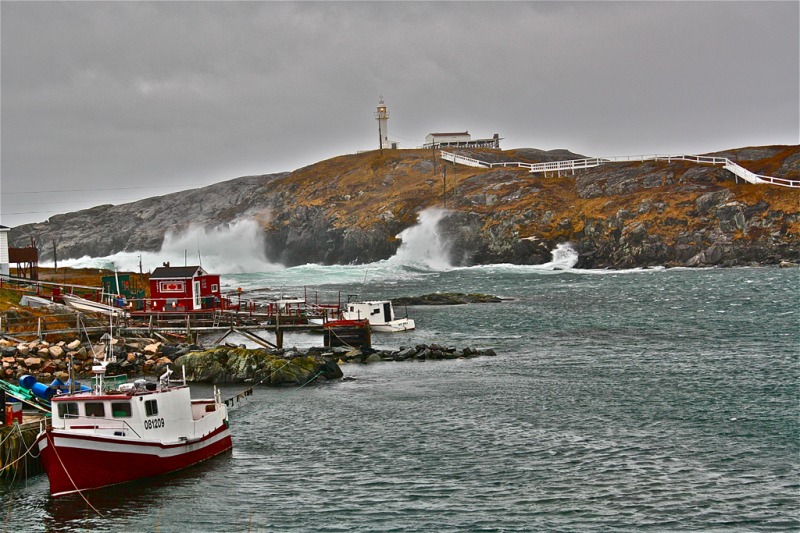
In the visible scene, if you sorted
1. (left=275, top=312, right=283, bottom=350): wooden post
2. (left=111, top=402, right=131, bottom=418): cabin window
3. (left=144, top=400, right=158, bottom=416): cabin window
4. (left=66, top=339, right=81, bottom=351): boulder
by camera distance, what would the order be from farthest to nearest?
(left=275, top=312, right=283, bottom=350): wooden post, (left=66, top=339, right=81, bottom=351): boulder, (left=144, top=400, right=158, bottom=416): cabin window, (left=111, top=402, right=131, bottom=418): cabin window

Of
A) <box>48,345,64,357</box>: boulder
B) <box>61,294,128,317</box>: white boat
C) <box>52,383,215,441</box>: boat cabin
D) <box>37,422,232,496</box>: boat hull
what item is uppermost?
<box>61,294,128,317</box>: white boat

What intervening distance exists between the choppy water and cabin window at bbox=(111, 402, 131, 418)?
2.92m

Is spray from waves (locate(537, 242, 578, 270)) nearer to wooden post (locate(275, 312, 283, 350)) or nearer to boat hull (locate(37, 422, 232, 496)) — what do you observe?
wooden post (locate(275, 312, 283, 350))

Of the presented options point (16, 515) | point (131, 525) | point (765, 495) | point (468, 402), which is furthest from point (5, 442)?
point (765, 495)

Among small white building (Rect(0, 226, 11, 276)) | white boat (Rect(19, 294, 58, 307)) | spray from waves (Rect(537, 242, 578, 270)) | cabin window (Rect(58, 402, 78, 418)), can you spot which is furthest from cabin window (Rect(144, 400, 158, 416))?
spray from waves (Rect(537, 242, 578, 270))

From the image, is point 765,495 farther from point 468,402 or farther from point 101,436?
point 101,436

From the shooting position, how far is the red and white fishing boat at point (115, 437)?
32406 millimetres

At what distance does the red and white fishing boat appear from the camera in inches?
1276

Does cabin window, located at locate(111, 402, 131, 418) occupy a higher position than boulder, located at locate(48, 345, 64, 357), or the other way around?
boulder, located at locate(48, 345, 64, 357)

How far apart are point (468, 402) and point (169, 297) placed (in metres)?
32.6

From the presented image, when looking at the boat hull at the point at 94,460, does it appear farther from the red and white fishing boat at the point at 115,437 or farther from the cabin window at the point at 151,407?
the cabin window at the point at 151,407

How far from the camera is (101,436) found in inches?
1287

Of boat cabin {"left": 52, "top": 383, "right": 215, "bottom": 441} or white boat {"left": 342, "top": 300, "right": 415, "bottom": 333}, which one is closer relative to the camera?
boat cabin {"left": 52, "top": 383, "right": 215, "bottom": 441}

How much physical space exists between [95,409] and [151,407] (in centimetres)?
214
